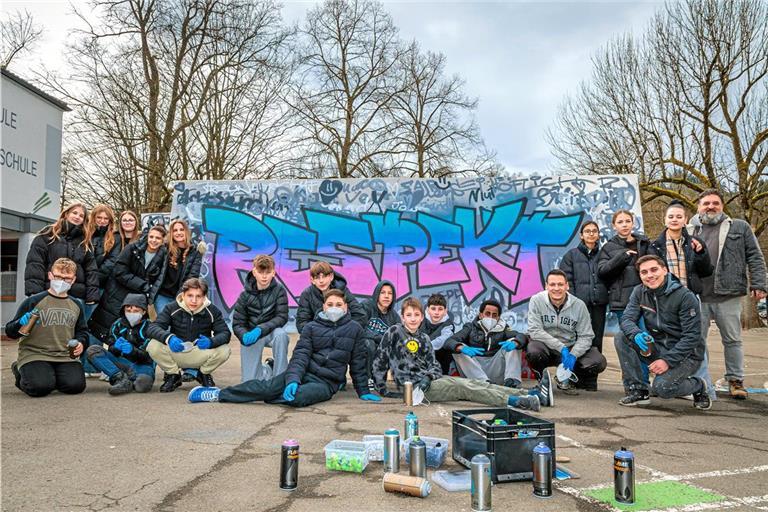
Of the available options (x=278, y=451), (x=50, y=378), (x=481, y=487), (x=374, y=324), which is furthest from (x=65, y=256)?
(x=481, y=487)

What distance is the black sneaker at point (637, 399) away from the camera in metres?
5.97

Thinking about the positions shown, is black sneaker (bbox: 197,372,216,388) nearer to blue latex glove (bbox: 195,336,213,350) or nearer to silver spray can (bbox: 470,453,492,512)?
blue latex glove (bbox: 195,336,213,350)

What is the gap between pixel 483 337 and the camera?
693 centimetres

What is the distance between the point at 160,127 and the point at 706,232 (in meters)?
15.5

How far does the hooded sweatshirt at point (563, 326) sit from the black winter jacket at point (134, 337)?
453 cm

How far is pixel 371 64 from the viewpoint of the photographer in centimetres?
2239

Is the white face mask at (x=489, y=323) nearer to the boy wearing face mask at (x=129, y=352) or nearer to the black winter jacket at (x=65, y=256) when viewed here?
the boy wearing face mask at (x=129, y=352)

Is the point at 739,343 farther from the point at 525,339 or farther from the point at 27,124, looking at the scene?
the point at 27,124

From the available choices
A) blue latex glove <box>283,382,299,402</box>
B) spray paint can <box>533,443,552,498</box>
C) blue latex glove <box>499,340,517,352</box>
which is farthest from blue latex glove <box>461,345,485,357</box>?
spray paint can <box>533,443,552,498</box>

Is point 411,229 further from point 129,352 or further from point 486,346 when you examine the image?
point 129,352

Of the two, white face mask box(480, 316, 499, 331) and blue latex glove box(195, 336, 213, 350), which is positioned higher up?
white face mask box(480, 316, 499, 331)

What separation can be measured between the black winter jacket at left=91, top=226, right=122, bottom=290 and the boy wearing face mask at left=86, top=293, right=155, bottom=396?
1.85 feet

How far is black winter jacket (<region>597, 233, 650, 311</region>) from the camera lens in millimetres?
6910

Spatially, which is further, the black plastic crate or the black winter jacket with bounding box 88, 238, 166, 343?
the black winter jacket with bounding box 88, 238, 166, 343
